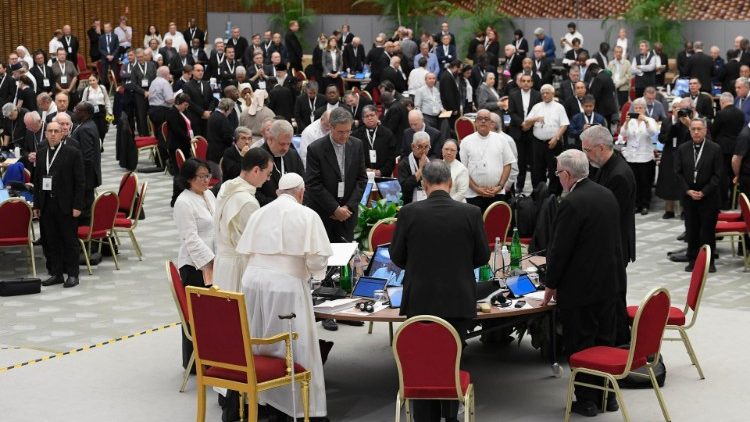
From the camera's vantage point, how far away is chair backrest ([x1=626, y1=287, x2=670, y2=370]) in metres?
6.88

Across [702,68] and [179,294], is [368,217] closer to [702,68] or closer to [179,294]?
[179,294]

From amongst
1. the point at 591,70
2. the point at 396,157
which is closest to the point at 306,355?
the point at 396,157

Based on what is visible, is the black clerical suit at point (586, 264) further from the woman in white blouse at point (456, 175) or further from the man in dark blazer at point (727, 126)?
the man in dark blazer at point (727, 126)

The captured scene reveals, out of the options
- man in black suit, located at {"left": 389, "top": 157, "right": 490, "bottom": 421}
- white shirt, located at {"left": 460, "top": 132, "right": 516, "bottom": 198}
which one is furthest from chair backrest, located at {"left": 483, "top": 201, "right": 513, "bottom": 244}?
man in black suit, located at {"left": 389, "top": 157, "right": 490, "bottom": 421}

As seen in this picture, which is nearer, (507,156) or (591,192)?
(591,192)

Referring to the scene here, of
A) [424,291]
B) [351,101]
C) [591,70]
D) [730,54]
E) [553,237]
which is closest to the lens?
[424,291]

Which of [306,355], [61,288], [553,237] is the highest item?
[553,237]

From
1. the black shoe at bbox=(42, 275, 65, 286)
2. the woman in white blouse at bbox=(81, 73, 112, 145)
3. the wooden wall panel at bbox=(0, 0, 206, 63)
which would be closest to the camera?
the black shoe at bbox=(42, 275, 65, 286)

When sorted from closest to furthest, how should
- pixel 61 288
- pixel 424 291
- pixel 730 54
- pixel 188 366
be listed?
pixel 424 291
pixel 188 366
pixel 61 288
pixel 730 54

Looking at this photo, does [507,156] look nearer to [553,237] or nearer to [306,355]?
[553,237]

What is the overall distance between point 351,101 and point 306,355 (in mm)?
8679

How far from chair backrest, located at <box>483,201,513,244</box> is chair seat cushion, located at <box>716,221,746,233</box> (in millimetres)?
2854

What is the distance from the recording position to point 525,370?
8.48 metres

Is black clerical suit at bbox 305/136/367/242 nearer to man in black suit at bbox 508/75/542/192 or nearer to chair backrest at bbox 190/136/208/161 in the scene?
chair backrest at bbox 190/136/208/161
